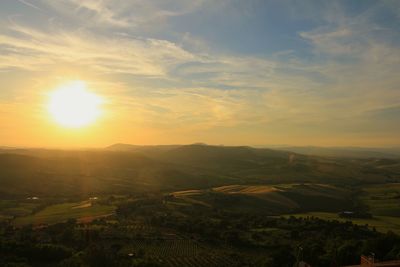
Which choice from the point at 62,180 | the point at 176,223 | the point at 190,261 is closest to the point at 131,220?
the point at 176,223

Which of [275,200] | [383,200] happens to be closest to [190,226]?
[275,200]

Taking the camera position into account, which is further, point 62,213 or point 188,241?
point 62,213

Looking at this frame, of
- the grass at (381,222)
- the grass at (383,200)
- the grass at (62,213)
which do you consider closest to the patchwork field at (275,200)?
the grass at (383,200)

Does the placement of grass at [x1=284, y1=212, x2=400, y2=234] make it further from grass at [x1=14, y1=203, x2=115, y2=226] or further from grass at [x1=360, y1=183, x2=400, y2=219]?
grass at [x1=14, y1=203, x2=115, y2=226]

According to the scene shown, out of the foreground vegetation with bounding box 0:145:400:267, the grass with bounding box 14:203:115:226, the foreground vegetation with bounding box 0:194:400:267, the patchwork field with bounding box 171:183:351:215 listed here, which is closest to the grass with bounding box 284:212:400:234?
the foreground vegetation with bounding box 0:145:400:267

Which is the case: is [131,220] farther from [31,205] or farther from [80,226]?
[31,205]

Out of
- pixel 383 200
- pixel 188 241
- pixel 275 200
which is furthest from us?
pixel 383 200

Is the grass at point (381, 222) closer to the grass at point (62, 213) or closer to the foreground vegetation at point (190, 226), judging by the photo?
the foreground vegetation at point (190, 226)

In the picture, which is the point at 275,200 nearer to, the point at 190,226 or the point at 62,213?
the point at 190,226
